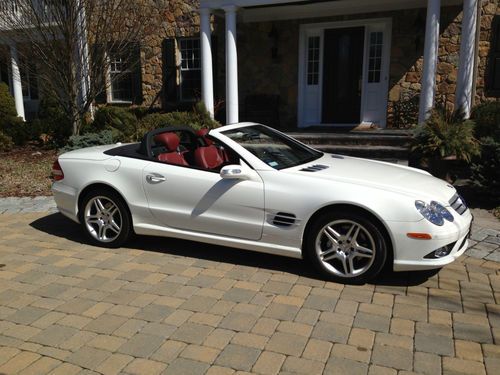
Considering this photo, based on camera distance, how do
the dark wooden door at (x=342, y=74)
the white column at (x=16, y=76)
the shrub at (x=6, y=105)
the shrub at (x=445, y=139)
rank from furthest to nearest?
the shrub at (x=6, y=105) < the white column at (x=16, y=76) < the dark wooden door at (x=342, y=74) < the shrub at (x=445, y=139)

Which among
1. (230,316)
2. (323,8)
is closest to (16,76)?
(323,8)

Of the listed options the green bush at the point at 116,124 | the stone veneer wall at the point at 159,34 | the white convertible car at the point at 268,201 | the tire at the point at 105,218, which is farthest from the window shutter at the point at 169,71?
the tire at the point at 105,218

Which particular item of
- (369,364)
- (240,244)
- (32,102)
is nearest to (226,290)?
(240,244)

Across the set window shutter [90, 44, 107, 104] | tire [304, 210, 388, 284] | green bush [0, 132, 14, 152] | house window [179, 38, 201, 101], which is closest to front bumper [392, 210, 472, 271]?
tire [304, 210, 388, 284]

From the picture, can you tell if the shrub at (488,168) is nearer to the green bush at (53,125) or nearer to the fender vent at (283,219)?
the fender vent at (283,219)

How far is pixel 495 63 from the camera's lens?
10555mm

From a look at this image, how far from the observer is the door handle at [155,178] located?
4.88 m

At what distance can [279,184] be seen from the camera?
4.38 meters

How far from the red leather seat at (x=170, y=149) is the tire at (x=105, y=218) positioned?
0.65 meters

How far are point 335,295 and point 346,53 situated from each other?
9022mm

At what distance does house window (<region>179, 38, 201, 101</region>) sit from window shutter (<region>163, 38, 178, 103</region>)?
206mm

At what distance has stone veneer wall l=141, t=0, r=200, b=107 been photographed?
42.5ft

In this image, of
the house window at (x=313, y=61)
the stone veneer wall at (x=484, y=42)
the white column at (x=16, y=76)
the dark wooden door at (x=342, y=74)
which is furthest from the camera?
the white column at (x=16, y=76)

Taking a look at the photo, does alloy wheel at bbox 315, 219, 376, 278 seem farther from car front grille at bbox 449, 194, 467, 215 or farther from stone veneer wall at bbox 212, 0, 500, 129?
stone veneer wall at bbox 212, 0, 500, 129
